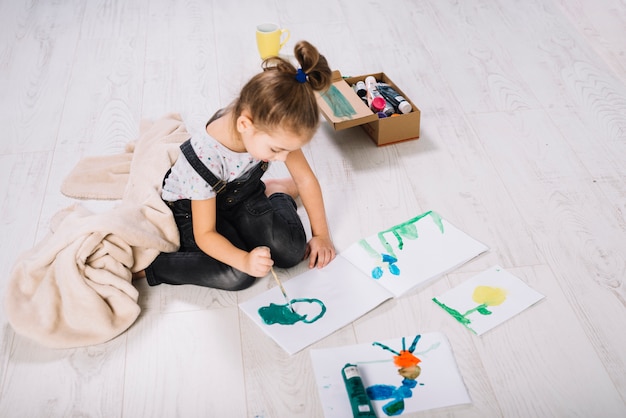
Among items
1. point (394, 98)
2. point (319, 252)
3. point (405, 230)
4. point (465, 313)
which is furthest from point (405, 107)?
point (465, 313)

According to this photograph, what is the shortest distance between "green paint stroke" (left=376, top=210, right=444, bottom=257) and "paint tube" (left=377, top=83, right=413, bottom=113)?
35 cm

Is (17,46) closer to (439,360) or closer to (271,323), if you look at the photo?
(271,323)

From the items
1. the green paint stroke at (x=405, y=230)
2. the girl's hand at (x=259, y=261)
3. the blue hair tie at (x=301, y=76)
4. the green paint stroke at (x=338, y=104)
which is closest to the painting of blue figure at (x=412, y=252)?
the green paint stroke at (x=405, y=230)

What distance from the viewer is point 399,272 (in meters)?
1.45

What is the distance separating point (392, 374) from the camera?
123cm

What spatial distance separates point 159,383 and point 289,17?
1.58 metres

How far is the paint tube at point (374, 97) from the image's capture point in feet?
5.96

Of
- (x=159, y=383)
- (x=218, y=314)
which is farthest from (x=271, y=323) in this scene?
(x=159, y=383)

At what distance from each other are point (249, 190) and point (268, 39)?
84cm

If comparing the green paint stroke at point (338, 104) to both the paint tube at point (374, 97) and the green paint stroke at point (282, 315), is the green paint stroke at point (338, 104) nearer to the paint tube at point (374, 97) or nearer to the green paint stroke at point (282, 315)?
the paint tube at point (374, 97)

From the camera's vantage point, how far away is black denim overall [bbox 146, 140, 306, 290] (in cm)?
141

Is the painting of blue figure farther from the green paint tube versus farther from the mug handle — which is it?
the mug handle

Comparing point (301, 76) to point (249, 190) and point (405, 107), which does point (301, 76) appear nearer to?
point (249, 190)

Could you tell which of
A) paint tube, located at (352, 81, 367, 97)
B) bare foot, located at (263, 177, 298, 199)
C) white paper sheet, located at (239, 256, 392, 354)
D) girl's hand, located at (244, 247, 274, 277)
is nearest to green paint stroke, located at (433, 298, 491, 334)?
white paper sheet, located at (239, 256, 392, 354)
